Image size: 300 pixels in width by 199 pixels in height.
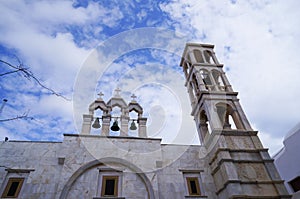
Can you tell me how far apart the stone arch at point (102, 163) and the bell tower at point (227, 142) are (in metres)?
3.29

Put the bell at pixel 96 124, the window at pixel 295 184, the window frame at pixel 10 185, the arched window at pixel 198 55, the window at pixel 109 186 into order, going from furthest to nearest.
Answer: the arched window at pixel 198 55 < the window at pixel 295 184 < the bell at pixel 96 124 < the window at pixel 109 186 < the window frame at pixel 10 185

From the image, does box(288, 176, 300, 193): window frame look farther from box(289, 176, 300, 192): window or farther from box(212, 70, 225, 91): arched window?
box(212, 70, 225, 91): arched window

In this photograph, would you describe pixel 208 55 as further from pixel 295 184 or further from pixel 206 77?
pixel 295 184

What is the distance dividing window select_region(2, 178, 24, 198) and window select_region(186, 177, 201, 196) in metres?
7.72

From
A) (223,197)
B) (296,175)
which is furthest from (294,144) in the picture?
(223,197)

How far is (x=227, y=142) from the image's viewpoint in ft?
35.5

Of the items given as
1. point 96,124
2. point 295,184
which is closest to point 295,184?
point 295,184

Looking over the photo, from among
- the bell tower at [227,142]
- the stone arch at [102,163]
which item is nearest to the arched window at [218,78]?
the bell tower at [227,142]

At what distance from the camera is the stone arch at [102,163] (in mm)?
9128

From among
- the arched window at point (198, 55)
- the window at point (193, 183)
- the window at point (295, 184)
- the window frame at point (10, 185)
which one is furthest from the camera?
the arched window at point (198, 55)

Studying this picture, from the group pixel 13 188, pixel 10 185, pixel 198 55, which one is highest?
pixel 198 55

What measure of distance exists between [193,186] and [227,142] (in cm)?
286

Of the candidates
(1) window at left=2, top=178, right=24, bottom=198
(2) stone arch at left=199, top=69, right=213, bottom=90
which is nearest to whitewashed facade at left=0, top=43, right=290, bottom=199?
(1) window at left=2, top=178, right=24, bottom=198

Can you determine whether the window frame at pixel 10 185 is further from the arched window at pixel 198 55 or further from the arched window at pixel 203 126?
the arched window at pixel 198 55
